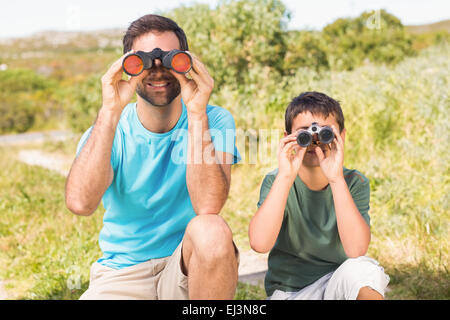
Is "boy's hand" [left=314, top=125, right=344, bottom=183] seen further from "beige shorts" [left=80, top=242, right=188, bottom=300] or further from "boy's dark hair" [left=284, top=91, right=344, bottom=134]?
"beige shorts" [left=80, top=242, right=188, bottom=300]

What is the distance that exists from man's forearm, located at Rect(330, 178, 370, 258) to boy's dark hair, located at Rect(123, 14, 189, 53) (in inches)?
43.2

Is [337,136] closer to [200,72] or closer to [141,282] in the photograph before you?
[200,72]


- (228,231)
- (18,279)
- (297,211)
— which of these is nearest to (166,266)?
(228,231)

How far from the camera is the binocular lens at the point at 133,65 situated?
7.49 feet

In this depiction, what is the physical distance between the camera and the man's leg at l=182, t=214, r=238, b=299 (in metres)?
2.08

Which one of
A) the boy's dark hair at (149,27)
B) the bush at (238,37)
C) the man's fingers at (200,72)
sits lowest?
the man's fingers at (200,72)

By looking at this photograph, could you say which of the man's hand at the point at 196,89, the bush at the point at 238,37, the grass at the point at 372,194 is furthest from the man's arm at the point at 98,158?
the bush at the point at 238,37

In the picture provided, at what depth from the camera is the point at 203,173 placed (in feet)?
7.44

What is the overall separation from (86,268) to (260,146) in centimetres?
253

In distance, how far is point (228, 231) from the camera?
6.98ft

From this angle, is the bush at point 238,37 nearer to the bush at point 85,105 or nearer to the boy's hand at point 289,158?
the bush at point 85,105

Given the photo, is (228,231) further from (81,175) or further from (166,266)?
(81,175)

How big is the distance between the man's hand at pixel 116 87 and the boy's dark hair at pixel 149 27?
0.25 meters

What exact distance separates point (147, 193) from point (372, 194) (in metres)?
2.58
